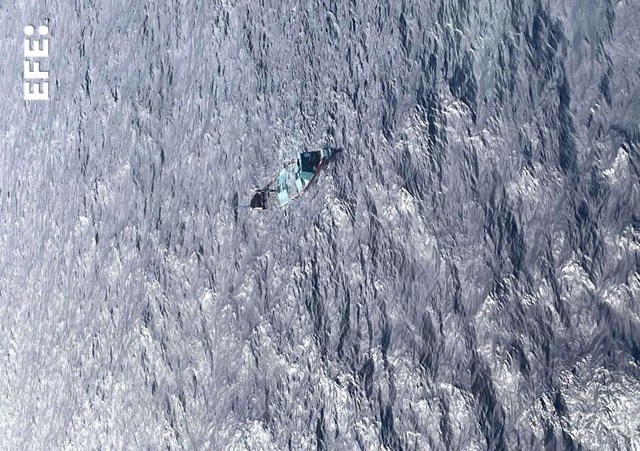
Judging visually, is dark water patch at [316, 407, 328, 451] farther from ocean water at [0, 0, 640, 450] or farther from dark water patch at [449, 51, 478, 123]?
dark water patch at [449, 51, 478, 123]

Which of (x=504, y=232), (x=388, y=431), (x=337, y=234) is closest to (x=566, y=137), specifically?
(x=504, y=232)

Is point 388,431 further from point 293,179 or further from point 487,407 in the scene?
point 293,179

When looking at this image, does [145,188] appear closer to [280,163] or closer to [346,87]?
[280,163]

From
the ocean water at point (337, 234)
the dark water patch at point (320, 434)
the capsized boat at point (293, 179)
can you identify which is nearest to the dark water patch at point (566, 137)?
the ocean water at point (337, 234)

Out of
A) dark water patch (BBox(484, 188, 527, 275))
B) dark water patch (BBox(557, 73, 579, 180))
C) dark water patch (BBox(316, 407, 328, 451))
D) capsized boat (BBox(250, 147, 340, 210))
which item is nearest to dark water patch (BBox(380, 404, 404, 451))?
dark water patch (BBox(316, 407, 328, 451))

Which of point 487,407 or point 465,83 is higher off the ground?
point 465,83
